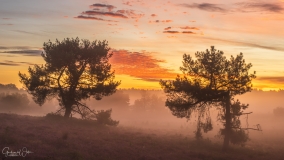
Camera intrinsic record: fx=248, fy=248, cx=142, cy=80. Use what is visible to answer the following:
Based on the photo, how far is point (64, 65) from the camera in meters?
32.5

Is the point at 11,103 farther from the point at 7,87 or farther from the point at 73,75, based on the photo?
the point at 73,75

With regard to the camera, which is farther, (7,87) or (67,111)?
(7,87)

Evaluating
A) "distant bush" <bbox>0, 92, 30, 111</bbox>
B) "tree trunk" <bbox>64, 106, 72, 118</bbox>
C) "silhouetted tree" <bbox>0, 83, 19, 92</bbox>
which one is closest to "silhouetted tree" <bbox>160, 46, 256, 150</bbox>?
"tree trunk" <bbox>64, 106, 72, 118</bbox>

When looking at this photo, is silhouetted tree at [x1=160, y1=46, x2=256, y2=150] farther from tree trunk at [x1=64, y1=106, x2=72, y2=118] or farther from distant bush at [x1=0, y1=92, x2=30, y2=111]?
distant bush at [x1=0, y1=92, x2=30, y2=111]

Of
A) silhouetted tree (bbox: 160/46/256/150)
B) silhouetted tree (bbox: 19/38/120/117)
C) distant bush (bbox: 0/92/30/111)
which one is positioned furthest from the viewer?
distant bush (bbox: 0/92/30/111)

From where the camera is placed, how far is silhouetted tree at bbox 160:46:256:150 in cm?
2562

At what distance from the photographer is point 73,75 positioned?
1293 inches

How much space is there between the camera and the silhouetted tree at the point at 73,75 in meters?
32.4

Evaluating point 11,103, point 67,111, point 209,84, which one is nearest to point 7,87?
point 11,103

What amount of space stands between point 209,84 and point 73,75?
17500 mm

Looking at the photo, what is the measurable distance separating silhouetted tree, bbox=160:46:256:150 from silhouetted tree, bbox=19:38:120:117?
9.87 meters

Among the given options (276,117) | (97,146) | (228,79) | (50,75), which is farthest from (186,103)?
(276,117)

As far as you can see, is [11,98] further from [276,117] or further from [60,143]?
Answer: [276,117]

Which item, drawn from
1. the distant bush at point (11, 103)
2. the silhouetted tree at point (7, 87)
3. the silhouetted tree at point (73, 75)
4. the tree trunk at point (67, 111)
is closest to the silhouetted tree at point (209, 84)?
the silhouetted tree at point (73, 75)
